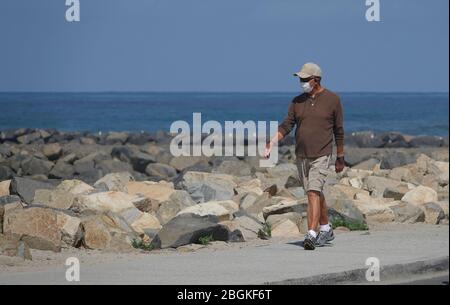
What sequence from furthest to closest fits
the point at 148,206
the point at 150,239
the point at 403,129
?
the point at 403,129
the point at 148,206
the point at 150,239

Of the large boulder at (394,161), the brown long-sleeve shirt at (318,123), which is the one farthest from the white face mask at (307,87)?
the large boulder at (394,161)

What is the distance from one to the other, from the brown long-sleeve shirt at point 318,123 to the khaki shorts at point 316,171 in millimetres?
60

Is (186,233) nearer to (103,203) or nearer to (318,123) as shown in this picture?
(318,123)

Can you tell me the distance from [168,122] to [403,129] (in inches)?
896

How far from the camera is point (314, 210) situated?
44.0ft

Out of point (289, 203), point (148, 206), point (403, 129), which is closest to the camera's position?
point (289, 203)

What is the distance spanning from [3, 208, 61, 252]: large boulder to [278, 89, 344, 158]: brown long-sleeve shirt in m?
2.96

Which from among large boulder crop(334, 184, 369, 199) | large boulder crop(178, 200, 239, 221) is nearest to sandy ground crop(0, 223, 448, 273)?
large boulder crop(178, 200, 239, 221)

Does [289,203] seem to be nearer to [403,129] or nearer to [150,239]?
[150,239]

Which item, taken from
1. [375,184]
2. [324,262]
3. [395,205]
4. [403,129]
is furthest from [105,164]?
[403,129]

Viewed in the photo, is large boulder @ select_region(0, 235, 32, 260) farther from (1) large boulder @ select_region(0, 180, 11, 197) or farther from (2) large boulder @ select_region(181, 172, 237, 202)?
(1) large boulder @ select_region(0, 180, 11, 197)

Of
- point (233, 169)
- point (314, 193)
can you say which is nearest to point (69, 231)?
point (314, 193)
